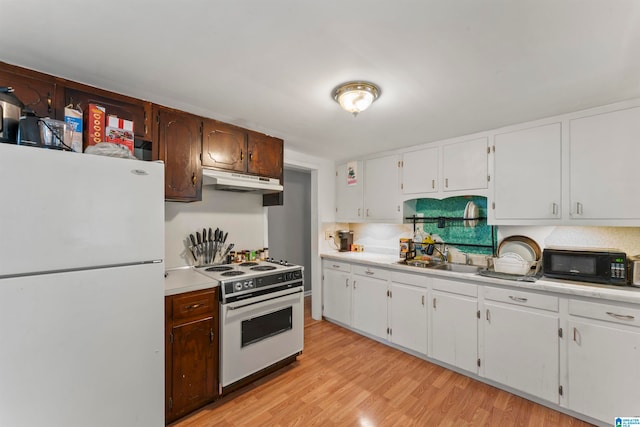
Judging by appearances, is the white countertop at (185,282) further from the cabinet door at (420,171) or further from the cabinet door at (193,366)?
the cabinet door at (420,171)

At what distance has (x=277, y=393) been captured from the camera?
213cm

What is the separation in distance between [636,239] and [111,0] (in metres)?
3.61

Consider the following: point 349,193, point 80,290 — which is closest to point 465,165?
point 349,193

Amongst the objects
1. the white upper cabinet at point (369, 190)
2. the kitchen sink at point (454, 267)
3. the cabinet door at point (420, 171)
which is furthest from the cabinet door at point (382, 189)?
the kitchen sink at point (454, 267)

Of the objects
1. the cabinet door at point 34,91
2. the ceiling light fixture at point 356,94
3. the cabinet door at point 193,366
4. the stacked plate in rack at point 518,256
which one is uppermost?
the ceiling light fixture at point 356,94

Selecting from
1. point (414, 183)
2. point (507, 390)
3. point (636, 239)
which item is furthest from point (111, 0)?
point (636, 239)

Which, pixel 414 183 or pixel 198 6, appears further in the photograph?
pixel 414 183

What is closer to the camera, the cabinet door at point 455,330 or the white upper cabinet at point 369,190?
the cabinet door at point 455,330

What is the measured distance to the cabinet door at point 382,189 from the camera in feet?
10.5

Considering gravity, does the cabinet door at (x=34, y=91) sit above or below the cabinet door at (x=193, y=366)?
above

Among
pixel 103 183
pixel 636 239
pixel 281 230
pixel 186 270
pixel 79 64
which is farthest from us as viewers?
pixel 281 230

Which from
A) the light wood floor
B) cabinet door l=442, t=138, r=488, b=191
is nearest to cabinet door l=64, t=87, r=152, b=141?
the light wood floor

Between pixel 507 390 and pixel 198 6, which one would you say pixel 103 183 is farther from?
pixel 507 390

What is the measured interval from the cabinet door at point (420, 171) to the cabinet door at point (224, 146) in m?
1.80
